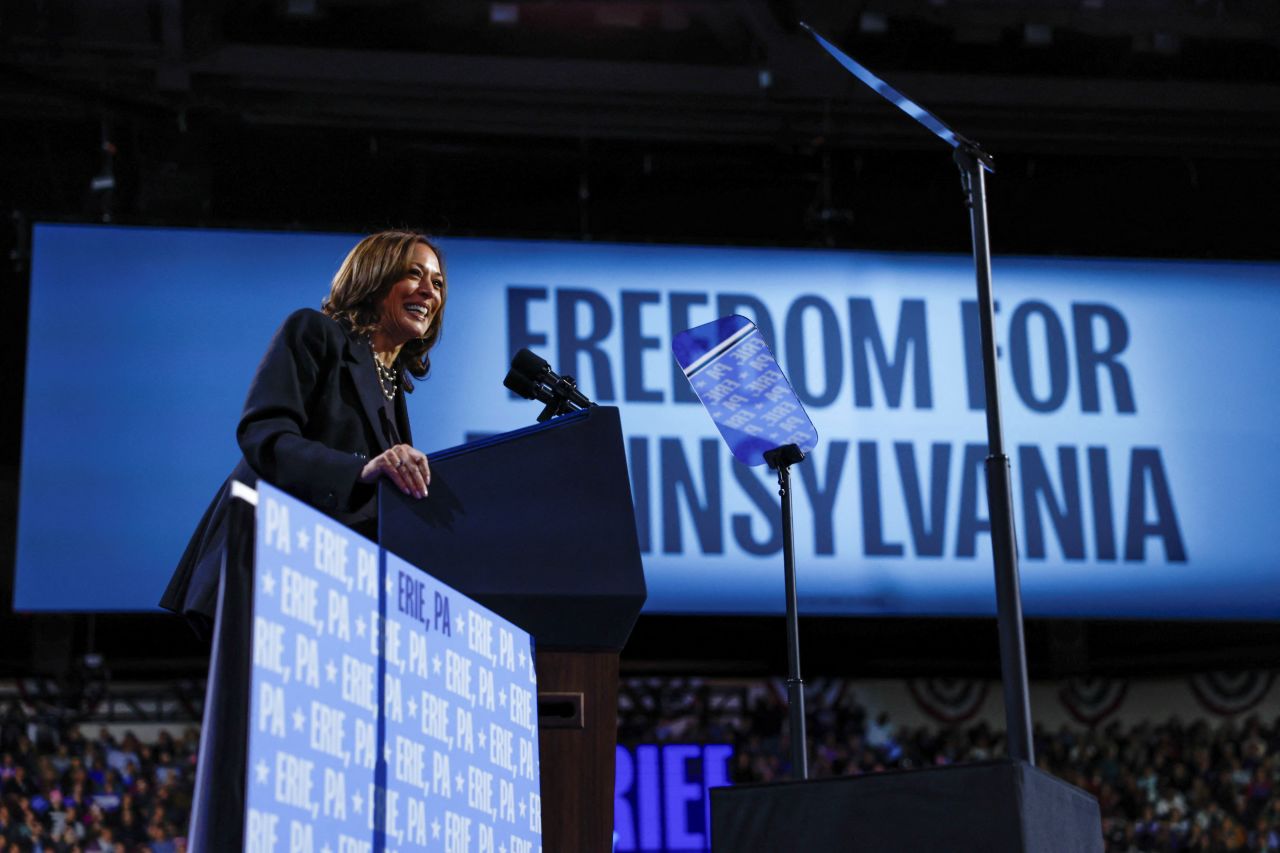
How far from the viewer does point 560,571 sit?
1.62 metres

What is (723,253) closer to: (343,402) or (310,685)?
(343,402)

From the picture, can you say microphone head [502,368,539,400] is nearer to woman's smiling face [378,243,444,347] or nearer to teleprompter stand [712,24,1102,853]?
woman's smiling face [378,243,444,347]

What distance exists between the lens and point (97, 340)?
5391 mm

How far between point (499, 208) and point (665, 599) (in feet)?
→ 7.44

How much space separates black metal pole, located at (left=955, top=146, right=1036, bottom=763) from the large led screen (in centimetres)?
351

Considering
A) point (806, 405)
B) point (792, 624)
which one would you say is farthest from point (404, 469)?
point (806, 405)

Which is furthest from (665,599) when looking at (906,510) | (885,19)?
(885,19)

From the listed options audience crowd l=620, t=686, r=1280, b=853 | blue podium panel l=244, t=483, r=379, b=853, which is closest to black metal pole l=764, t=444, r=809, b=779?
blue podium panel l=244, t=483, r=379, b=853

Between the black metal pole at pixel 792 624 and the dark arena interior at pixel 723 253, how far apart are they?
3.19m

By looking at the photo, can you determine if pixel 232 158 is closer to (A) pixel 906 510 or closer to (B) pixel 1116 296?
(A) pixel 906 510

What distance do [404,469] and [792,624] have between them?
0.77 meters

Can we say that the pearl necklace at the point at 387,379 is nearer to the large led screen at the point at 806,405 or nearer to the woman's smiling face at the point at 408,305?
the woman's smiling face at the point at 408,305

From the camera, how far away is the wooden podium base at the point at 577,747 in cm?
161

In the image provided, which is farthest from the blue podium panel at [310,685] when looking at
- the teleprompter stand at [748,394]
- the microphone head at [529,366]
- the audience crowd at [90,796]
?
the audience crowd at [90,796]
